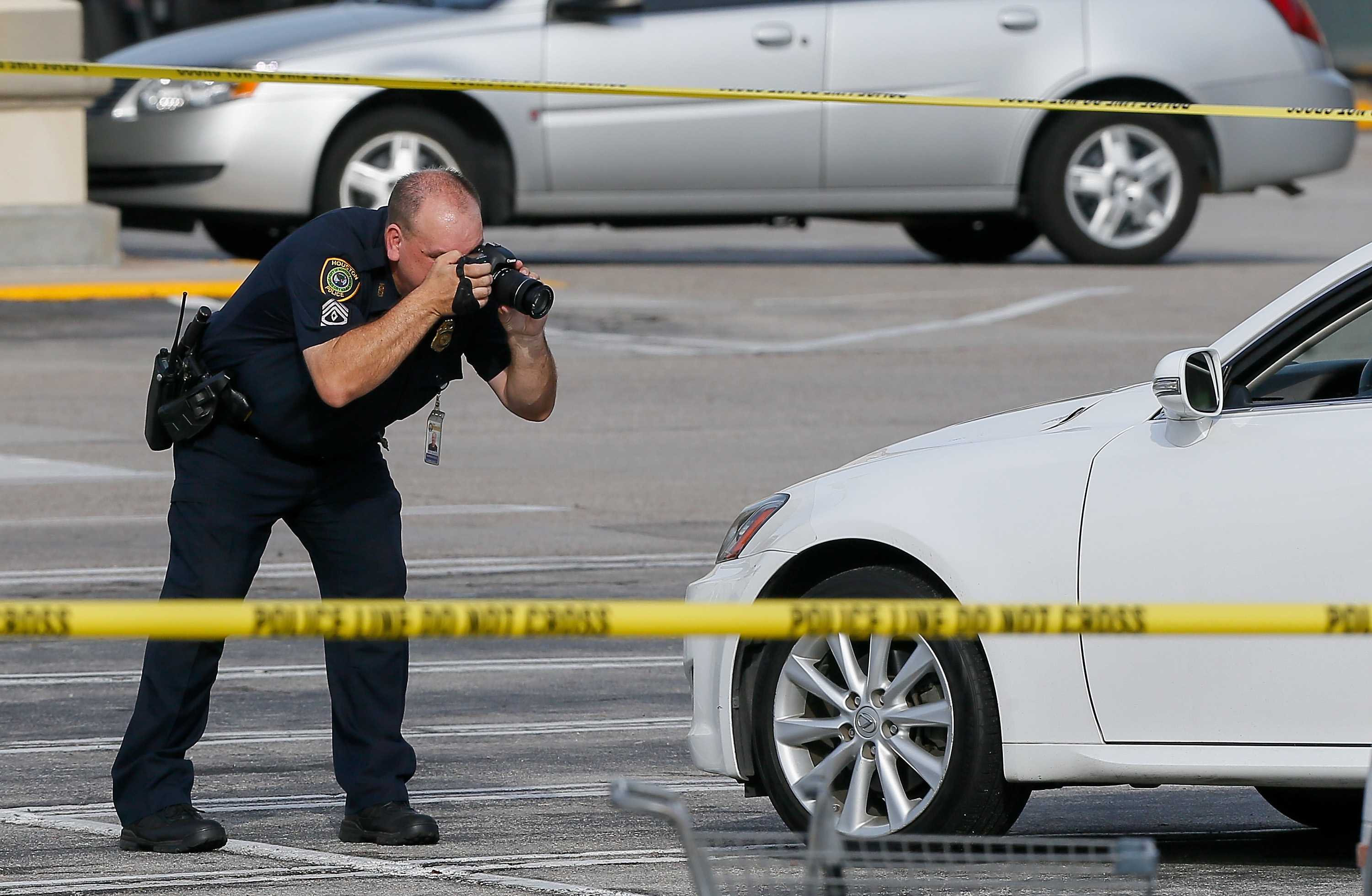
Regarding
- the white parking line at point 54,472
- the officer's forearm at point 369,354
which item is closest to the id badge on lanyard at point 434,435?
the officer's forearm at point 369,354

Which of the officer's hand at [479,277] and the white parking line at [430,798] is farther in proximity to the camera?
the white parking line at [430,798]

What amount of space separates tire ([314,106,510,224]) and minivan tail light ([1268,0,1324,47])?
527cm

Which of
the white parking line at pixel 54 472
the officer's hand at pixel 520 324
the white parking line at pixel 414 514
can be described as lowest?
the white parking line at pixel 414 514

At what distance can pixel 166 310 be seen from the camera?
51.7 feet

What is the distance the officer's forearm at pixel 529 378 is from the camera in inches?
235

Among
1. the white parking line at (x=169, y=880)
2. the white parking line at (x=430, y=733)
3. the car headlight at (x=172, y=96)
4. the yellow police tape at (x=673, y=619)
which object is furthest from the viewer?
the car headlight at (x=172, y=96)

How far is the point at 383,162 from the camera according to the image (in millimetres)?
16297

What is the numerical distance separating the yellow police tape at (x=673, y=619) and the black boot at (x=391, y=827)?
250cm

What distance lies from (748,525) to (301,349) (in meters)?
1.12

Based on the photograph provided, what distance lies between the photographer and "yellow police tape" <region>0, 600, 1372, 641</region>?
329 cm

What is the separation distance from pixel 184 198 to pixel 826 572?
11.1m

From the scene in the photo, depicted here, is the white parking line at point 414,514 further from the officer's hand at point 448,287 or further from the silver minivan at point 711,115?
the silver minivan at point 711,115

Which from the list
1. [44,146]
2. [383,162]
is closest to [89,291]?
[44,146]

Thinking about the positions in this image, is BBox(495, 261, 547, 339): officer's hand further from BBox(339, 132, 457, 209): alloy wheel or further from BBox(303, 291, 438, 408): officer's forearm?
BBox(339, 132, 457, 209): alloy wheel
